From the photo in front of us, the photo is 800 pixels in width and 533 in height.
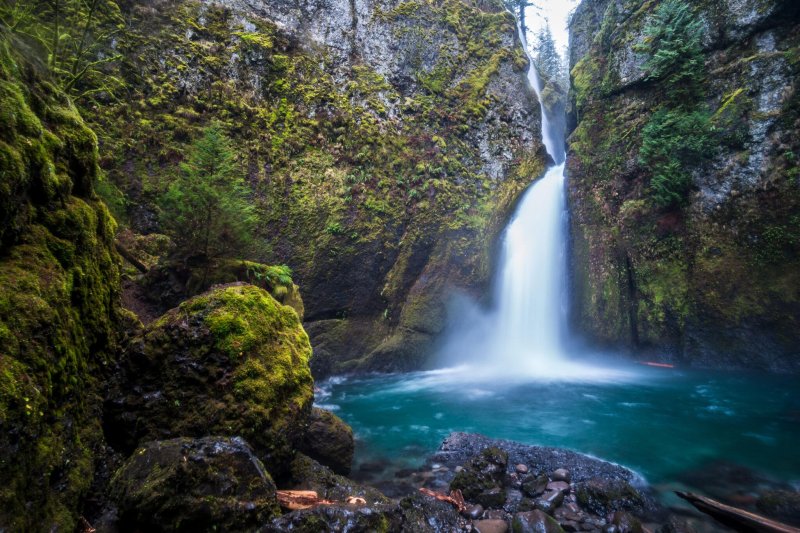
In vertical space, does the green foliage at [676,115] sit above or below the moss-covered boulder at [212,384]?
above

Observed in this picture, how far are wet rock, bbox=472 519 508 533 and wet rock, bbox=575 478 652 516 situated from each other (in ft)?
4.61

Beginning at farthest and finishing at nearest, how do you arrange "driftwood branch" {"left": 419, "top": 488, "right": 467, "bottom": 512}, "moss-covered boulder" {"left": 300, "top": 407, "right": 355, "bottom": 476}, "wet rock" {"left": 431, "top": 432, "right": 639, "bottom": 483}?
1. "wet rock" {"left": 431, "top": 432, "right": 639, "bottom": 483}
2. "moss-covered boulder" {"left": 300, "top": 407, "right": 355, "bottom": 476}
3. "driftwood branch" {"left": 419, "top": 488, "right": 467, "bottom": 512}

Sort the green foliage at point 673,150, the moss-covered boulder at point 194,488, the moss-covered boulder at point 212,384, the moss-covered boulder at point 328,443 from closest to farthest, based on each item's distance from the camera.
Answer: the moss-covered boulder at point 194,488 < the moss-covered boulder at point 212,384 < the moss-covered boulder at point 328,443 < the green foliage at point 673,150

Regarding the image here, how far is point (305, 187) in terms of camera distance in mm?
12984

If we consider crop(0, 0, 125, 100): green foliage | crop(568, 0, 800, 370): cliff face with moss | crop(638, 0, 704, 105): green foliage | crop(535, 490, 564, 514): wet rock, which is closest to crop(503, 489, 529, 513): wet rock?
crop(535, 490, 564, 514): wet rock

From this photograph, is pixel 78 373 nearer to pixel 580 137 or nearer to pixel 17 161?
pixel 17 161

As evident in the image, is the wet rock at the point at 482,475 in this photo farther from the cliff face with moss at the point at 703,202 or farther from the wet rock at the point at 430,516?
the cliff face with moss at the point at 703,202

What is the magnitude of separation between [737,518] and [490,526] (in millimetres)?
3130

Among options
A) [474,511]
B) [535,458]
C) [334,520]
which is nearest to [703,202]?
[535,458]

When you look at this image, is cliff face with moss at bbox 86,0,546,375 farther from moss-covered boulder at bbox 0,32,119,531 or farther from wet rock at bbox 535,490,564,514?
wet rock at bbox 535,490,564,514

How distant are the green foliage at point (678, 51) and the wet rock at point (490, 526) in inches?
557

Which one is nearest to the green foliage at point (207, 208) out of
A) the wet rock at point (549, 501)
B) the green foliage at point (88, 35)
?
the green foliage at point (88, 35)

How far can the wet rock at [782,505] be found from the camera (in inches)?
188

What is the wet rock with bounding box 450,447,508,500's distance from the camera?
513cm
